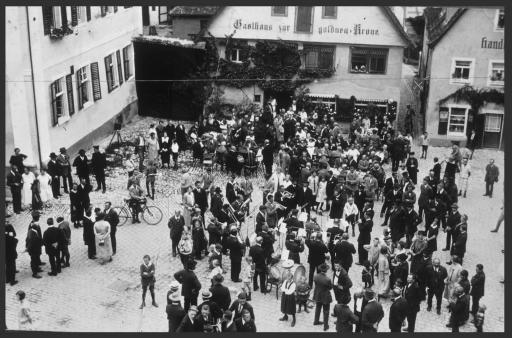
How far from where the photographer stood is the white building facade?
85.8 feet

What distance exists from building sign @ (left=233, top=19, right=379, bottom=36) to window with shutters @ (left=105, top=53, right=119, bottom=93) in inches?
245

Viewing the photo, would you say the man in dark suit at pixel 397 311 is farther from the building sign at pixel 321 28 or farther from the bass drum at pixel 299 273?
the building sign at pixel 321 28

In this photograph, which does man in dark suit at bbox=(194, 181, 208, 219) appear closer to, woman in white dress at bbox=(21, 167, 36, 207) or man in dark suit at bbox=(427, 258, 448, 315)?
woman in white dress at bbox=(21, 167, 36, 207)

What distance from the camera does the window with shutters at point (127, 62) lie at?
36.0 meters

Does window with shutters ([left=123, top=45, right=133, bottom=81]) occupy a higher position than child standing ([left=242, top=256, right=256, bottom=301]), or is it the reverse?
window with shutters ([left=123, top=45, right=133, bottom=81])

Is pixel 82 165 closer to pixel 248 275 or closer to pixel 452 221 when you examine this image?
pixel 248 275

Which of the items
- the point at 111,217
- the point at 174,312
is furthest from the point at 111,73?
the point at 174,312

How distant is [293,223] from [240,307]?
5.43 meters

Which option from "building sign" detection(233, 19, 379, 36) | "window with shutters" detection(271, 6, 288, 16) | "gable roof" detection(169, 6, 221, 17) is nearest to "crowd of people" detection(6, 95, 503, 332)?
"building sign" detection(233, 19, 379, 36)

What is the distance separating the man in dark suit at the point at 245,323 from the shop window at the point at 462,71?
21.1m

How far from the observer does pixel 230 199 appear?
956 inches

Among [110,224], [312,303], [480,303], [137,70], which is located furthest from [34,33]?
[480,303]

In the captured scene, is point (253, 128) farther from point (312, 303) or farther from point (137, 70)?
point (312, 303)

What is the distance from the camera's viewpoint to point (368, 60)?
35.8 meters
